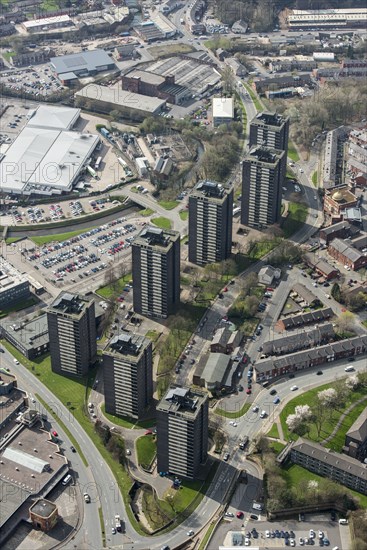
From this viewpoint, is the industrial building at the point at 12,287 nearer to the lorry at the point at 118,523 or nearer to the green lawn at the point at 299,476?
the lorry at the point at 118,523

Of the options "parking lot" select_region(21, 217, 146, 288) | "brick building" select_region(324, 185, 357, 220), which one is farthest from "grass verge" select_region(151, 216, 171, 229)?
"brick building" select_region(324, 185, 357, 220)

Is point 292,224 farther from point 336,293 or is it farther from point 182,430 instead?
point 182,430

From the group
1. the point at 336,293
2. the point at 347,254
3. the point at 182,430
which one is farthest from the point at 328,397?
the point at 347,254

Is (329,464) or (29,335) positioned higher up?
(329,464)

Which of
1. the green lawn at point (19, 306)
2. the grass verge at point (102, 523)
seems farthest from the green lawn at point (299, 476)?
the green lawn at point (19, 306)

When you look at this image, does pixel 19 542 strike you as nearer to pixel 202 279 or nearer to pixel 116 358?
pixel 116 358

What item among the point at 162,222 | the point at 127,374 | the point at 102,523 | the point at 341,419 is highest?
the point at 127,374
